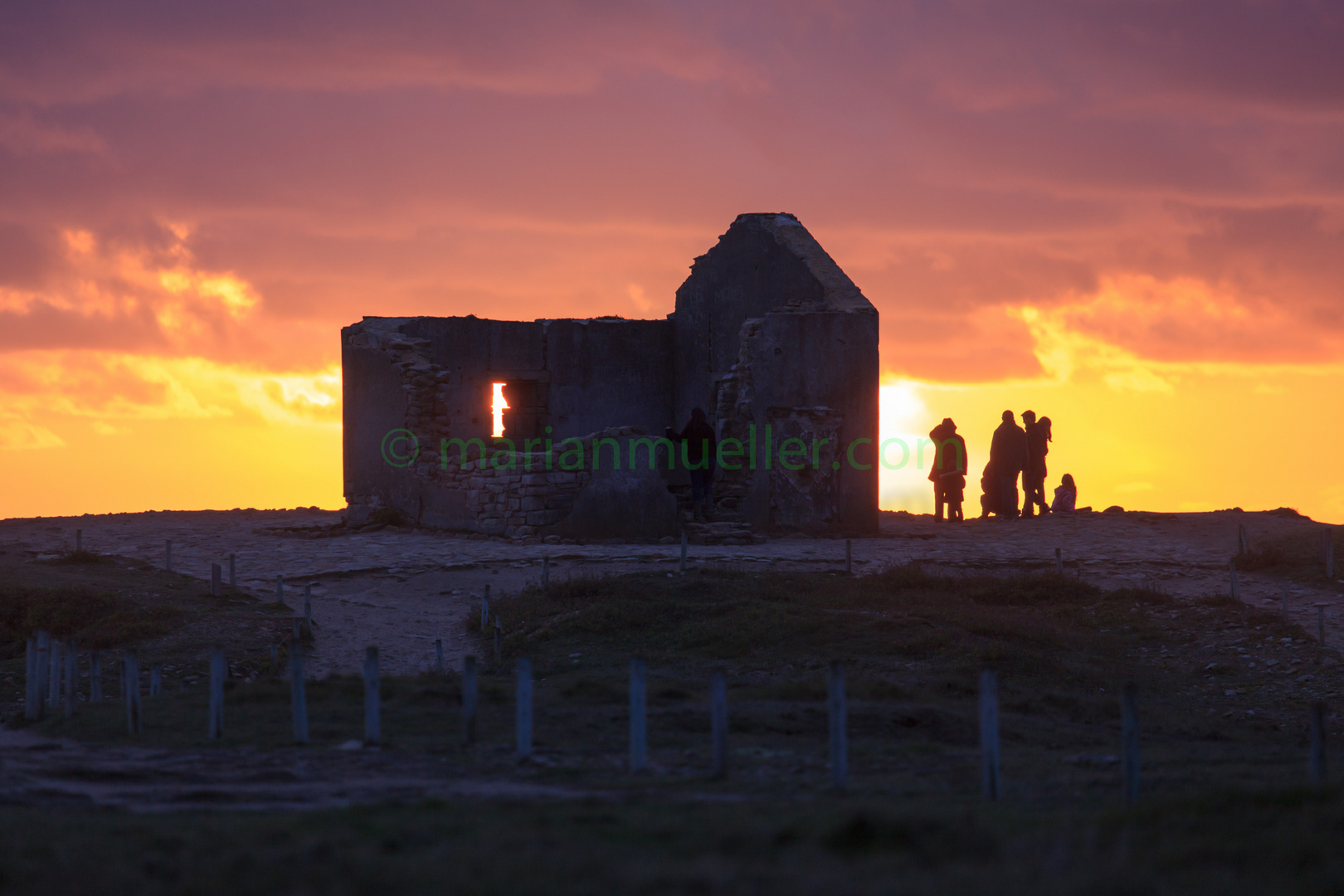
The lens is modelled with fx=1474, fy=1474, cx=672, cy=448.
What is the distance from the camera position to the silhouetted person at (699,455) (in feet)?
77.2

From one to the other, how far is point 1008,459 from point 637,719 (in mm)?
17381

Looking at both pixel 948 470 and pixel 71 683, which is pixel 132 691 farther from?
pixel 948 470

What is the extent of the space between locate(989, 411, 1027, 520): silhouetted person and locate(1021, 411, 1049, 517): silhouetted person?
0.15 meters

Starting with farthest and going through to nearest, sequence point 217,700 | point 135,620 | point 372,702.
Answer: point 135,620, point 217,700, point 372,702

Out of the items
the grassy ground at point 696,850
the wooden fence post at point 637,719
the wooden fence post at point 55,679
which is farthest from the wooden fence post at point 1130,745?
the wooden fence post at point 55,679

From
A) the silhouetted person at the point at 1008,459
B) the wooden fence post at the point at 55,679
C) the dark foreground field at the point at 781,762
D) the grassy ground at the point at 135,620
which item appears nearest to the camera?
the dark foreground field at the point at 781,762

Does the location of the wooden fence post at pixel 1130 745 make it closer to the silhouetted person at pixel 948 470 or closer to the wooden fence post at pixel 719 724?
the wooden fence post at pixel 719 724

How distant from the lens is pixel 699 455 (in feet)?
77.3

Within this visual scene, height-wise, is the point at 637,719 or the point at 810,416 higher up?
the point at 810,416

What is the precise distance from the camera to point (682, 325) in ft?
95.1

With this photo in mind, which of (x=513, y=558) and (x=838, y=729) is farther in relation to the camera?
(x=513, y=558)

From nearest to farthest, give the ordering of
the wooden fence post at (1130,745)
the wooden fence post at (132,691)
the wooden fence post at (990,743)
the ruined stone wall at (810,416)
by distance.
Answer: the wooden fence post at (1130,745) → the wooden fence post at (990,743) → the wooden fence post at (132,691) → the ruined stone wall at (810,416)

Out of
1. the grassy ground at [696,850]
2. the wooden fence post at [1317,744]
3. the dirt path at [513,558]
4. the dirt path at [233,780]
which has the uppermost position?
the dirt path at [513,558]

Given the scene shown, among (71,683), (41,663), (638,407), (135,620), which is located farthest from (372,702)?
(638,407)
